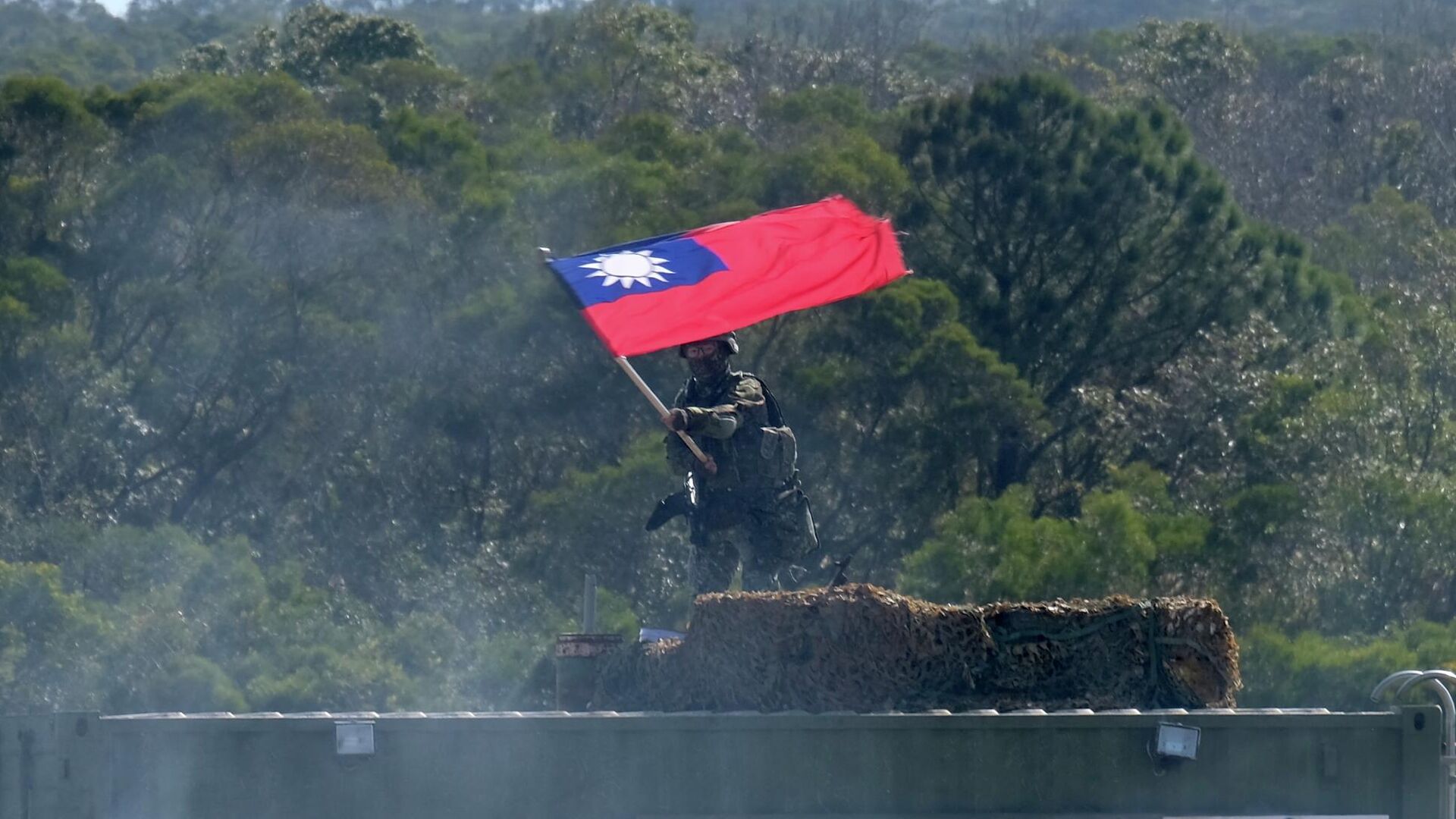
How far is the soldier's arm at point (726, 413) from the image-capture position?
26.7 feet

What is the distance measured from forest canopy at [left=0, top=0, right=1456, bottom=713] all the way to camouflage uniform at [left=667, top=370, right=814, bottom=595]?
10.7 metres

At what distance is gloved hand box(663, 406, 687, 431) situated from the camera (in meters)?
7.94

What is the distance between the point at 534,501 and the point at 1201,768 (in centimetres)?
1826

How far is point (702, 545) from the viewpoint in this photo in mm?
8672

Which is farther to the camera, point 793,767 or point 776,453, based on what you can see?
point 776,453

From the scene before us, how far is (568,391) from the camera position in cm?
2511

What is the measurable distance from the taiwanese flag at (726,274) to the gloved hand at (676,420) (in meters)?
0.30

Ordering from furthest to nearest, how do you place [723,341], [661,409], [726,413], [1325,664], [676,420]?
1. [1325,664]
2. [723,341]
3. [726,413]
4. [676,420]
5. [661,409]

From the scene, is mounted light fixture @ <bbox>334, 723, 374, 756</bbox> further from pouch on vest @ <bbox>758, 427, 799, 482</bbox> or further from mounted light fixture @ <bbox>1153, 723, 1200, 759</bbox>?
pouch on vest @ <bbox>758, 427, 799, 482</bbox>

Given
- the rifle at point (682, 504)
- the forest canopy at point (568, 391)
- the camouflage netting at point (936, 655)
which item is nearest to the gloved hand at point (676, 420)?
the rifle at point (682, 504)

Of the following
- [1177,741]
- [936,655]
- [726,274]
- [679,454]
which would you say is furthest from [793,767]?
[726,274]

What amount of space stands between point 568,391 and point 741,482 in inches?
659

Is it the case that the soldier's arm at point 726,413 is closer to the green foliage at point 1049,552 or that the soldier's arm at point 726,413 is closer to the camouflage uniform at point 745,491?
the camouflage uniform at point 745,491

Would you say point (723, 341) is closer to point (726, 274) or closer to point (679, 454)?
point (726, 274)
